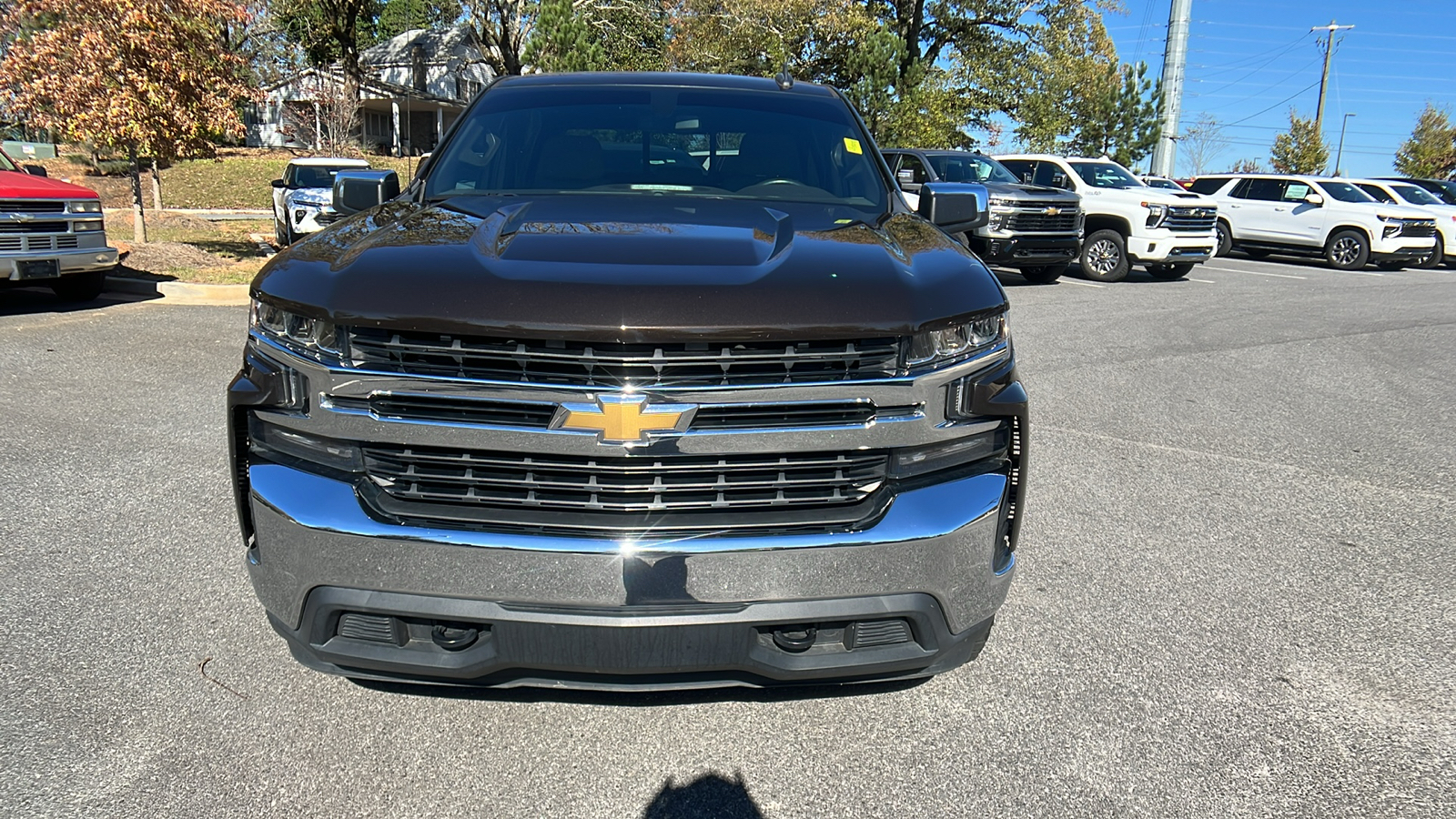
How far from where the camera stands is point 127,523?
4.18 m

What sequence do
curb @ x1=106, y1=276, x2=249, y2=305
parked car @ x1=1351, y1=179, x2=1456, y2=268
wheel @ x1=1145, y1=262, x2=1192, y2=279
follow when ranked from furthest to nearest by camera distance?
1. parked car @ x1=1351, y1=179, x2=1456, y2=268
2. wheel @ x1=1145, y1=262, x2=1192, y2=279
3. curb @ x1=106, y1=276, x2=249, y2=305

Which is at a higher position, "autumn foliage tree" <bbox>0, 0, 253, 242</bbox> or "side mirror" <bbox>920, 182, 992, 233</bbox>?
"autumn foliage tree" <bbox>0, 0, 253, 242</bbox>

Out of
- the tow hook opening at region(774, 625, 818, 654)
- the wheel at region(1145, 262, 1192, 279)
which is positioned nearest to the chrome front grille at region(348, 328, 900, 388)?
the tow hook opening at region(774, 625, 818, 654)

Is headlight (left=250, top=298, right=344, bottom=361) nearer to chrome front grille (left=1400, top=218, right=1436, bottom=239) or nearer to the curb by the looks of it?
the curb

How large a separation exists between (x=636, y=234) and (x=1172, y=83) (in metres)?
33.1

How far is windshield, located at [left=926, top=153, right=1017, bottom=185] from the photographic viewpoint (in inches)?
590

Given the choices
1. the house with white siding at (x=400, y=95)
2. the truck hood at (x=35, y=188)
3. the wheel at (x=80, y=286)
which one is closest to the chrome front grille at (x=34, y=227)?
the truck hood at (x=35, y=188)

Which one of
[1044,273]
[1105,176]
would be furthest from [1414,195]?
[1044,273]

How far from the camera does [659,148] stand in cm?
364

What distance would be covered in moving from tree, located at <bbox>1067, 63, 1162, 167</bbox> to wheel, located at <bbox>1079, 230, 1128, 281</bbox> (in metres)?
22.3

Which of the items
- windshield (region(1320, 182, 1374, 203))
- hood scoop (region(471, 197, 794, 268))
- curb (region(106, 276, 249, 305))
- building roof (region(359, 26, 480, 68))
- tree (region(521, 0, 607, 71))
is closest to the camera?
hood scoop (region(471, 197, 794, 268))

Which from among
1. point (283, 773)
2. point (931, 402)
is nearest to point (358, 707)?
point (283, 773)

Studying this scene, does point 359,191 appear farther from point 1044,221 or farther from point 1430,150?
point 1430,150

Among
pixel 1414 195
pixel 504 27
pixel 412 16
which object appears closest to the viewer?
pixel 1414 195
